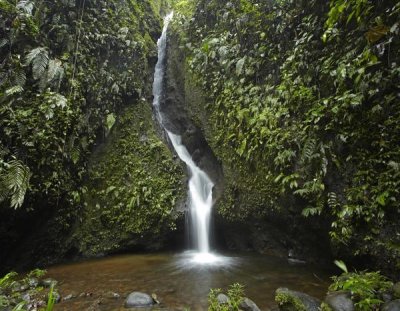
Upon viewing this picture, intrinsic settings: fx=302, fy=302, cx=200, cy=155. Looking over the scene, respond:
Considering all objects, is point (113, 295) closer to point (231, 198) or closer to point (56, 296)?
point (56, 296)

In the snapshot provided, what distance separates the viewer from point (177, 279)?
646cm

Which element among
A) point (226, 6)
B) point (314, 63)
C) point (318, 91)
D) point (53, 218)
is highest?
point (226, 6)

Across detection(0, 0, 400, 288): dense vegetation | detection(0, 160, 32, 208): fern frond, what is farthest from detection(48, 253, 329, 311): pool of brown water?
detection(0, 160, 32, 208): fern frond

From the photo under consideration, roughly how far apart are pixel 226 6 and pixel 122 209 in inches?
292

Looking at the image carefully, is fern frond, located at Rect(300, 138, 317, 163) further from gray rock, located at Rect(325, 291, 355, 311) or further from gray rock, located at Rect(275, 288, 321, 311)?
gray rock, located at Rect(275, 288, 321, 311)

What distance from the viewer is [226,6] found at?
33.1 feet

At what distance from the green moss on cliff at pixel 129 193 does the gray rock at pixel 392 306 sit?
6275 mm

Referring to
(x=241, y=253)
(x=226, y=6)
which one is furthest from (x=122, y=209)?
(x=226, y=6)

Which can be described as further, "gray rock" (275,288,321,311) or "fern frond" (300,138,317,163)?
"fern frond" (300,138,317,163)

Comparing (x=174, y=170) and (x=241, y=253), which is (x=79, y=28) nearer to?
(x=174, y=170)

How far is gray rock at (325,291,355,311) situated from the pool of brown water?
1.04 metres

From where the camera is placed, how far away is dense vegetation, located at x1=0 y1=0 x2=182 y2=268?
714cm

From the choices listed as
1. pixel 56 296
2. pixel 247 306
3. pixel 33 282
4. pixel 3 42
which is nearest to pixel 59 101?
pixel 3 42

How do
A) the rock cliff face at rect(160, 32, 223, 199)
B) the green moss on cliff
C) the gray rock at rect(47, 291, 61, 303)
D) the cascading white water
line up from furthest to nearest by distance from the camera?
the rock cliff face at rect(160, 32, 223, 199)
the cascading white water
the green moss on cliff
the gray rock at rect(47, 291, 61, 303)
